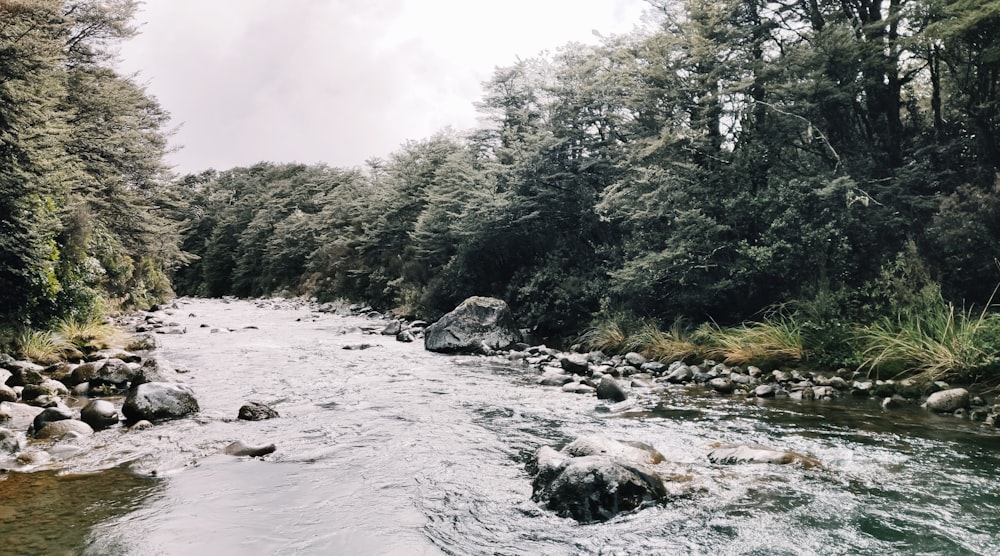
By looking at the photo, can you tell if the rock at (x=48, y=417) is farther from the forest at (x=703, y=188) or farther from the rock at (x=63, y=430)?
the forest at (x=703, y=188)

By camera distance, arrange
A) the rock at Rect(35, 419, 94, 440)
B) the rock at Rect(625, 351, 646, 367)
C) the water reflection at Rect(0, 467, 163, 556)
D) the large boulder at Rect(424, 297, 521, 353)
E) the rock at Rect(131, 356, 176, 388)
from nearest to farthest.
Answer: the water reflection at Rect(0, 467, 163, 556) → the rock at Rect(35, 419, 94, 440) → the rock at Rect(131, 356, 176, 388) → the rock at Rect(625, 351, 646, 367) → the large boulder at Rect(424, 297, 521, 353)

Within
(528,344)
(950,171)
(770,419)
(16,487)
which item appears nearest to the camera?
(16,487)

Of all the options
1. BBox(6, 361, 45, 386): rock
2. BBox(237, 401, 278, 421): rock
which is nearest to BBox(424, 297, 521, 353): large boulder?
BBox(237, 401, 278, 421): rock

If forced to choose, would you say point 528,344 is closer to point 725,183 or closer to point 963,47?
point 725,183

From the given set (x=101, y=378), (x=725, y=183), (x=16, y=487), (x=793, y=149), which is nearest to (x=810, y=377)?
(x=725, y=183)

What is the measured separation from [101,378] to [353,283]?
2548 cm

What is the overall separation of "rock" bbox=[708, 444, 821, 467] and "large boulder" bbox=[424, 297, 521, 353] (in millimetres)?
9705

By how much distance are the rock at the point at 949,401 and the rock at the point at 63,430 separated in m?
10.2

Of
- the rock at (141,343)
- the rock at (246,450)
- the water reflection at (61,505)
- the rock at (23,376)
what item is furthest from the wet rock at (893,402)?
the rock at (141,343)

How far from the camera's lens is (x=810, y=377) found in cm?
943

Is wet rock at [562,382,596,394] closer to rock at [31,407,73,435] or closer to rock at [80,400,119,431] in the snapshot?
rock at [80,400,119,431]

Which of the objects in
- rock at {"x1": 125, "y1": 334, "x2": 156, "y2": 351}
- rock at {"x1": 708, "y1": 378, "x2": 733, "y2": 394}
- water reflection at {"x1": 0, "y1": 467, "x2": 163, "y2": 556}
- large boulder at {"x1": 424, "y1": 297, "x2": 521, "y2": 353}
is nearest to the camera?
water reflection at {"x1": 0, "y1": 467, "x2": 163, "y2": 556}

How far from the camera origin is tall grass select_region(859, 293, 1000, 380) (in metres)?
7.93

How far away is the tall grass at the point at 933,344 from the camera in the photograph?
7.93m
